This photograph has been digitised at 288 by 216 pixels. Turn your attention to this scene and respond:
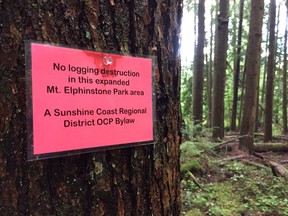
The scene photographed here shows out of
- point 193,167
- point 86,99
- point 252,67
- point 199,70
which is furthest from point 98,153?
point 199,70

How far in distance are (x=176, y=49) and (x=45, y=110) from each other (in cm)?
62

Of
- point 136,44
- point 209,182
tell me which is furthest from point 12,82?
point 209,182

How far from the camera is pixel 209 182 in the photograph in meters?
5.89

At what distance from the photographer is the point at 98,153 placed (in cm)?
103

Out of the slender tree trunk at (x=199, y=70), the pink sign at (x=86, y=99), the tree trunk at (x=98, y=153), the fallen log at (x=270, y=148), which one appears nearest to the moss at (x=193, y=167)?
the fallen log at (x=270, y=148)

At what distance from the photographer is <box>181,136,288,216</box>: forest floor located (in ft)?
14.9

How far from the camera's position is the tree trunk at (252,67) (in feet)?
30.4

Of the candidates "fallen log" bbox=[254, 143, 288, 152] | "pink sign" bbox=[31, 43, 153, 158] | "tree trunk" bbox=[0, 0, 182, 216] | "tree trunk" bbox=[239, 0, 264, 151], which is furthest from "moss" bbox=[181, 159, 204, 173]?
"pink sign" bbox=[31, 43, 153, 158]

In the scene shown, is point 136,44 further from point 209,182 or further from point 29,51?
point 209,182

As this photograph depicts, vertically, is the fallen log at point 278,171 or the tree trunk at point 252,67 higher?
the tree trunk at point 252,67

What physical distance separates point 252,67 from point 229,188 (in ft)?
16.4

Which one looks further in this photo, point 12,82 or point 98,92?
point 98,92

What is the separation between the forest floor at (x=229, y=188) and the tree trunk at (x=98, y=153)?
328 cm

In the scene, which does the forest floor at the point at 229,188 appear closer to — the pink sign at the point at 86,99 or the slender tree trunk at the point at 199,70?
the pink sign at the point at 86,99
